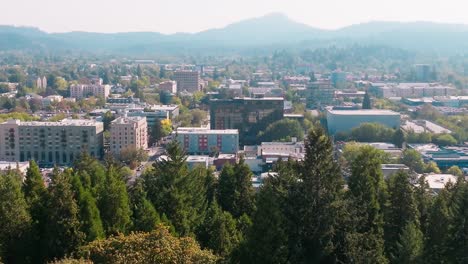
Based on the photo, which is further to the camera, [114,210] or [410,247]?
[114,210]

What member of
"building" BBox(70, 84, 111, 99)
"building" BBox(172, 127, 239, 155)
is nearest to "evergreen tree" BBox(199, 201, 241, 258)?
"building" BBox(172, 127, 239, 155)

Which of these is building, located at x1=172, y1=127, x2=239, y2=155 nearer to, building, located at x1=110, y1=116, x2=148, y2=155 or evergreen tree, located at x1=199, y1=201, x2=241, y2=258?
building, located at x1=110, y1=116, x2=148, y2=155

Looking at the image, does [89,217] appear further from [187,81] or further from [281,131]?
[187,81]

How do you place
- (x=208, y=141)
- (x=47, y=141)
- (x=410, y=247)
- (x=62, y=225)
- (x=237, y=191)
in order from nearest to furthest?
1. (x=410, y=247)
2. (x=62, y=225)
3. (x=237, y=191)
4. (x=47, y=141)
5. (x=208, y=141)

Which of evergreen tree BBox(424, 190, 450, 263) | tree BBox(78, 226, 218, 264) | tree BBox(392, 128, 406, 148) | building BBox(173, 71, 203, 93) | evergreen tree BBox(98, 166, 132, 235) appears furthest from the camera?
building BBox(173, 71, 203, 93)

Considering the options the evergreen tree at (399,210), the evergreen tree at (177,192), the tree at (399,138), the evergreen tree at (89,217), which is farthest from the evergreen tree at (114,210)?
the tree at (399,138)

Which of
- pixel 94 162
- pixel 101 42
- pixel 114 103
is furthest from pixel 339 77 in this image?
pixel 101 42

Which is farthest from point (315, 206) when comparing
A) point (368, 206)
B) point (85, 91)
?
point (85, 91)
